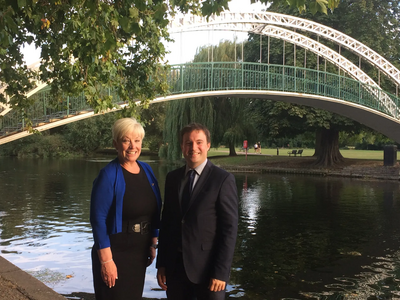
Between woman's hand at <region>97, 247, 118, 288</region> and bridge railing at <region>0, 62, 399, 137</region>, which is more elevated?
bridge railing at <region>0, 62, 399, 137</region>

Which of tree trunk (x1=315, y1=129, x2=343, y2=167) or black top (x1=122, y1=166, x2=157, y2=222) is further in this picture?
tree trunk (x1=315, y1=129, x2=343, y2=167)

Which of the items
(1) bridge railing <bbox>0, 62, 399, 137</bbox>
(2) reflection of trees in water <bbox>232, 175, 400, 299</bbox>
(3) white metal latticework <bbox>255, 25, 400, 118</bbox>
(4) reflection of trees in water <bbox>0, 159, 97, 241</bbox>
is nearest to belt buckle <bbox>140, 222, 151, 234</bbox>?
(2) reflection of trees in water <bbox>232, 175, 400, 299</bbox>

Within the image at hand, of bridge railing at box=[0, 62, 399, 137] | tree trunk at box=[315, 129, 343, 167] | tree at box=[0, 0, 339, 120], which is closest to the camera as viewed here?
tree at box=[0, 0, 339, 120]

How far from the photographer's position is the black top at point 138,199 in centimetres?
291

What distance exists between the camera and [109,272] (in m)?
2.84

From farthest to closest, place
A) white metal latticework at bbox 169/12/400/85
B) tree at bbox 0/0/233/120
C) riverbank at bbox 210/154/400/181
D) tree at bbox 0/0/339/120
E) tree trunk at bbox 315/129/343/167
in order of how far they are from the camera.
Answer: tree trunk at bbox 315/129/343/167, riverbank at bbox 210/154/400/181, white metal latticework at bbox 169/12/400/85, tree at bbox 0/0/233/120, tree at bbox 0/0/339/120

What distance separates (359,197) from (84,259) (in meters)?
11.5

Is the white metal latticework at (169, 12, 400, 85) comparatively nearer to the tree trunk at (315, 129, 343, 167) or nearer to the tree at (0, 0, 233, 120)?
the tree trunk at (315, 129, 343, 167)

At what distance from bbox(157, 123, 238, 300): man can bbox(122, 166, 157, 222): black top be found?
0.14m

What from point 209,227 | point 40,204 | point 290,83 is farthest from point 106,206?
point 290,83

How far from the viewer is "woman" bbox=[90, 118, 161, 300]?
112 inches

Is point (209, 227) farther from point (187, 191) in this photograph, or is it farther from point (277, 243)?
point (277, 243)

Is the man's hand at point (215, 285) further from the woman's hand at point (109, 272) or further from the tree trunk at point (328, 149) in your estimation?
the tree trunk at point (328, 149)

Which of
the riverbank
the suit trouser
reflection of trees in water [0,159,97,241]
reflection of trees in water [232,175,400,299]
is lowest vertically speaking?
reflection of trees in water [232,175,400,299]
